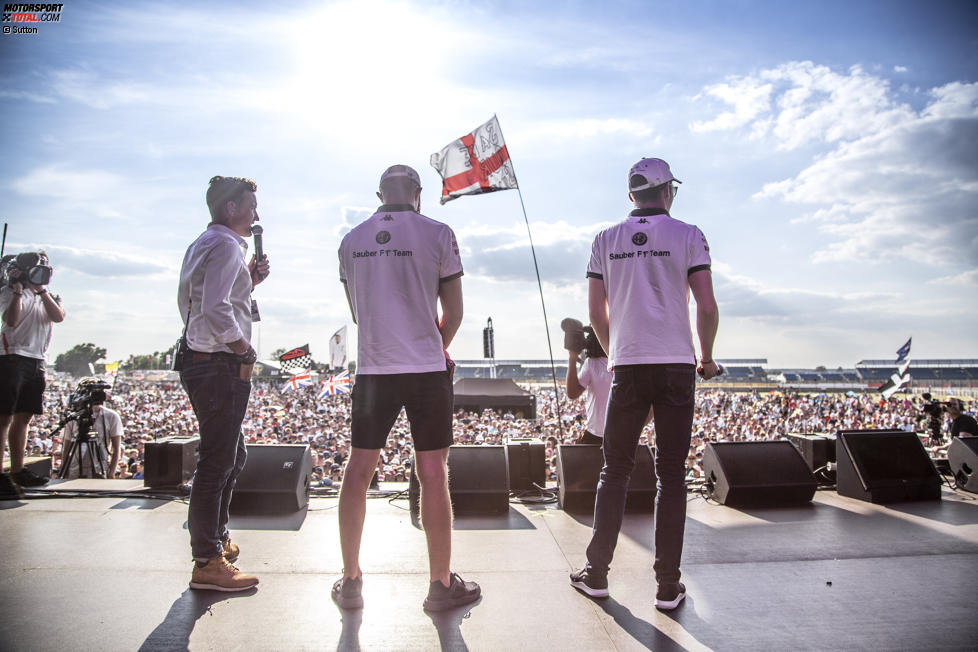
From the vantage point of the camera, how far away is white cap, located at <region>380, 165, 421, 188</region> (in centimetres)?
243

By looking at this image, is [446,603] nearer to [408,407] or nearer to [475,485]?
[408,407]

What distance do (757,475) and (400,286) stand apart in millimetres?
3237

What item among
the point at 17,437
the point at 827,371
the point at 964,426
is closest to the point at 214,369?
the point at 17,437

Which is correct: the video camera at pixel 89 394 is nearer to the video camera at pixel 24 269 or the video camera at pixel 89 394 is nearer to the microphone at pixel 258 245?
the video camera at pixel 24 269

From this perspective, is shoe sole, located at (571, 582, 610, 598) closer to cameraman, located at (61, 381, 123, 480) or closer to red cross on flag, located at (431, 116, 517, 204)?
red cross on flag, located at (431, 116, 517, 204)

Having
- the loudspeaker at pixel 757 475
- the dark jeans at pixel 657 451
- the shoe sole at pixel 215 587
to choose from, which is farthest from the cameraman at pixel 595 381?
the shoe sole at pixel 215 587

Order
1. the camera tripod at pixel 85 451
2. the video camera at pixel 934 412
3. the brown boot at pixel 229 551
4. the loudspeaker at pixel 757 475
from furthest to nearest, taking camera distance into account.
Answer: the video camera at pixel 934 412 < the camera tripod at pixel 85 451 < the loudspeaker at pixel 757 475 < the brown boot at pixel 229 551

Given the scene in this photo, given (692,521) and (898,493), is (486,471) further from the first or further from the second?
(898,493)

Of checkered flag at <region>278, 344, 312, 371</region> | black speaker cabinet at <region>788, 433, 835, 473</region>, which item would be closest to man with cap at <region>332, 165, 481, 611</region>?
black speaker cabinet at <region>788, 433, 835, 473</region>

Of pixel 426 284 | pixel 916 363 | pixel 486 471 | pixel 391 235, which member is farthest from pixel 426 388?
pixel 916 363

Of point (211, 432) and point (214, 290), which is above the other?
point (214, 290)

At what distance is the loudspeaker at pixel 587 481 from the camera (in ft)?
13.2

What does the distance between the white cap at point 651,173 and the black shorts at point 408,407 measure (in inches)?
50.2

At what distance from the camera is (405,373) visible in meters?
2.25
